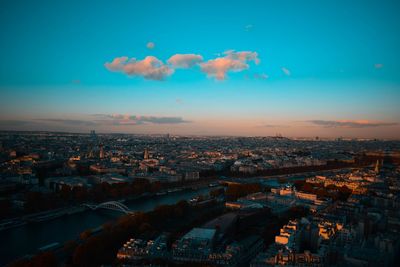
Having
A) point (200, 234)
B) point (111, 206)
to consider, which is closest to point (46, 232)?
point (111, 206)

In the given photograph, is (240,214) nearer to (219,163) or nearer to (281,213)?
(281,213)

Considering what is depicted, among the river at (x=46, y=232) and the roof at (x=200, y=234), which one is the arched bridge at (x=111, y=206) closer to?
the river at (x=46, y=232)

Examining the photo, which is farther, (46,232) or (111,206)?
(111,206)

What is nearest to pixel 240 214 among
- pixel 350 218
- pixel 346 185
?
pixel 350 218

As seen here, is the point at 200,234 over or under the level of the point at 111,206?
over

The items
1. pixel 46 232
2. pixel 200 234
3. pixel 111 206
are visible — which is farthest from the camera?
pixel 111 206

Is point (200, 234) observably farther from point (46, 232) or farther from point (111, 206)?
point (111, 206)

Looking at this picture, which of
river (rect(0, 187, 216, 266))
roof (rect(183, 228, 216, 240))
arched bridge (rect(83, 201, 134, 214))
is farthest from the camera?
arched bridge (rect(83, 201, 134, 214))

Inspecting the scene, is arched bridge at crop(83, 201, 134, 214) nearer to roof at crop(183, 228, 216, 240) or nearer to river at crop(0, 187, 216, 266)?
river at crop(0, 187, 216, 266)

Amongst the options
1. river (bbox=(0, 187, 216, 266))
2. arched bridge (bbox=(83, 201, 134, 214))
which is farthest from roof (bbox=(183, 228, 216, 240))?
arched bridge (bbox=(83, 201, 134, 214))
